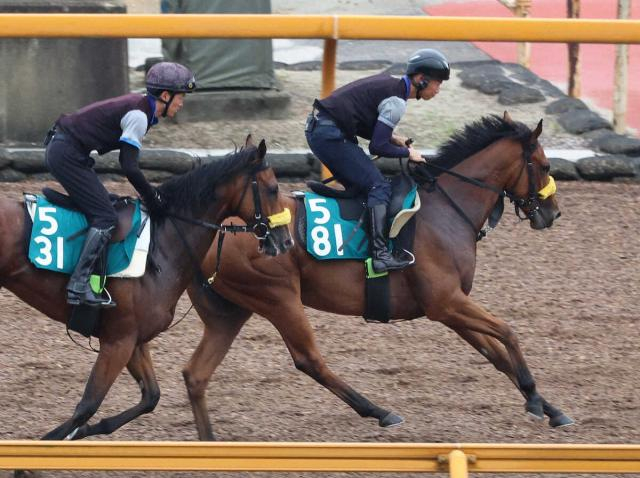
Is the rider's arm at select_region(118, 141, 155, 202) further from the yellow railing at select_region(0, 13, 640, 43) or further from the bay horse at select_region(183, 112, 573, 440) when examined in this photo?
the yellow railing at select_region(0, 13, 640, 43)

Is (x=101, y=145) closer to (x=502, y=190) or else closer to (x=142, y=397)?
(x=142, y=397)

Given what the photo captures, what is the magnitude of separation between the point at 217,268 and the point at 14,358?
1885 millimetres

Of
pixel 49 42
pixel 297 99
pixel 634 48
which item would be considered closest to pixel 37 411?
pixel 49 42

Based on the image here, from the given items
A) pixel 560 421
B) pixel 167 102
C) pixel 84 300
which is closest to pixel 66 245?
pixel 84 300

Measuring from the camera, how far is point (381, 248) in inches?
301

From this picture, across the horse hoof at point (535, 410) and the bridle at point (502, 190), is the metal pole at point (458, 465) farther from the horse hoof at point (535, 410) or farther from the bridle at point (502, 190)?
the bridle at point (502, 190)

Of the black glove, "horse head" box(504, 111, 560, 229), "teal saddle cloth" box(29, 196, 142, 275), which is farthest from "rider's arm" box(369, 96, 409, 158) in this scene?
"teal saddle cloth" box(29, 196, 142, 275)

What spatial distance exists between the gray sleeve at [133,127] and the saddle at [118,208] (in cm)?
44

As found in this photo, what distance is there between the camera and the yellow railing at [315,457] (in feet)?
17.9

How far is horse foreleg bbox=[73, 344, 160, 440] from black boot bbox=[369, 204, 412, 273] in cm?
142

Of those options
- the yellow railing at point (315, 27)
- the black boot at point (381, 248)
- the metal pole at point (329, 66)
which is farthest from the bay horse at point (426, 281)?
the metal pole at point (329, 66)

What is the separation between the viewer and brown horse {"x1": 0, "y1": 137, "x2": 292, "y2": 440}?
688 centimetres

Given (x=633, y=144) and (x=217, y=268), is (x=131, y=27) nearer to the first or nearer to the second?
(x=217, y=268)

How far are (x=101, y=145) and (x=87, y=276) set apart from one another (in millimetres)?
719
